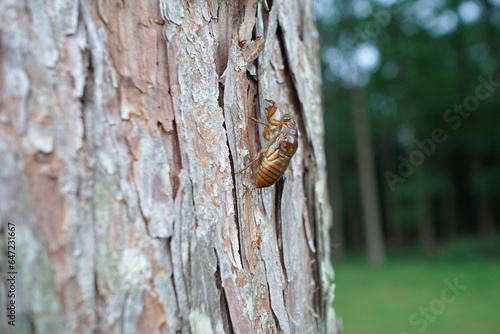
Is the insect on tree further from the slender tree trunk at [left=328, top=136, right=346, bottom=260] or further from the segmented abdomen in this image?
the slender tree trunk at [left=328, top=136, right=346, bottom=260]

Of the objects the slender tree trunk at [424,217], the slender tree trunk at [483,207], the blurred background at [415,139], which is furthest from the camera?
the slender tree trunk at [424,217]

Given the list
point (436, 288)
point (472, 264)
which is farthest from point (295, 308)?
point (472, 264)

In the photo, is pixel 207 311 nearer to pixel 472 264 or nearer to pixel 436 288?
pixel 436 288

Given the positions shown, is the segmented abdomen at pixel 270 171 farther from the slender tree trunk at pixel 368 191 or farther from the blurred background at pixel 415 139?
the slender tree trunk at pixel 368 191

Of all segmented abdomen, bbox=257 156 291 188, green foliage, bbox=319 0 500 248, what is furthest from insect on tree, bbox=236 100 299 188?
green foliage, bbox=319 0 500 248

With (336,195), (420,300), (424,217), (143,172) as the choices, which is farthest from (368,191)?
(143,172)

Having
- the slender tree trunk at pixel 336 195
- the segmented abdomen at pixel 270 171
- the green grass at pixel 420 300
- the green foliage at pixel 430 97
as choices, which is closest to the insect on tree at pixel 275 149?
the segmented abdomen at pixel 270 171
